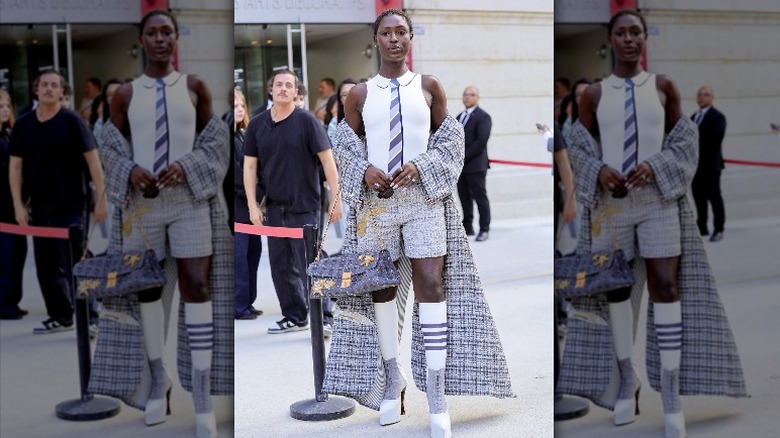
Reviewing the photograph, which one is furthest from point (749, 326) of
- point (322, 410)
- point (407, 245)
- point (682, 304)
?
point (322, 410)

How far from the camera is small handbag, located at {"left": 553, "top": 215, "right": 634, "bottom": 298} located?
433 cm

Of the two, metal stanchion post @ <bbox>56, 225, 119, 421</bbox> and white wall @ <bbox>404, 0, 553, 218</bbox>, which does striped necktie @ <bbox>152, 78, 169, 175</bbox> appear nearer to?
metal stanchion post @ <bbox>56, 225, 119, 421</bbox>

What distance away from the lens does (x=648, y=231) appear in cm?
432

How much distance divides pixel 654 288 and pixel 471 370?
0.77m

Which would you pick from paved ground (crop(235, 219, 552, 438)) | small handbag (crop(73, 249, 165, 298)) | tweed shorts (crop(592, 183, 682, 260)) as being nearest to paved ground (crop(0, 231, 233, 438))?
small handbag (crop(73, 249, 165, 298))

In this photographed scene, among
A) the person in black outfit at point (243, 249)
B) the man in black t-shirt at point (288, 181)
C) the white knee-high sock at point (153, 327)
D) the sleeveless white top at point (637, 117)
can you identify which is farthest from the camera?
the man in black t-shirt at point (288, 181)

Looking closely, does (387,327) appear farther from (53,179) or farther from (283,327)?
(53,179)

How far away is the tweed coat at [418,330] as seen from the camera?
15.0ft

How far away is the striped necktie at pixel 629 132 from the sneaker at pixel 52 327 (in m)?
1.99

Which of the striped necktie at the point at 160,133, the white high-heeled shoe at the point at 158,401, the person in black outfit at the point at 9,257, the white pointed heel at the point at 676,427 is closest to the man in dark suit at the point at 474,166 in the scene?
the white pointed heel at the point at 676,427

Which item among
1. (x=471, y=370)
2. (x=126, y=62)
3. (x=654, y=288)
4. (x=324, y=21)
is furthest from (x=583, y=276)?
(x=126, y=62)

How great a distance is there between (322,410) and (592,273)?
120cm

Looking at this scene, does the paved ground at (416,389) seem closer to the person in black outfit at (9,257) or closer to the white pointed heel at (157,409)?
the white pointed heel at (157,409)

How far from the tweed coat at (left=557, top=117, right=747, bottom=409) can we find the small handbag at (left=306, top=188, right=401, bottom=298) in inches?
26.2
